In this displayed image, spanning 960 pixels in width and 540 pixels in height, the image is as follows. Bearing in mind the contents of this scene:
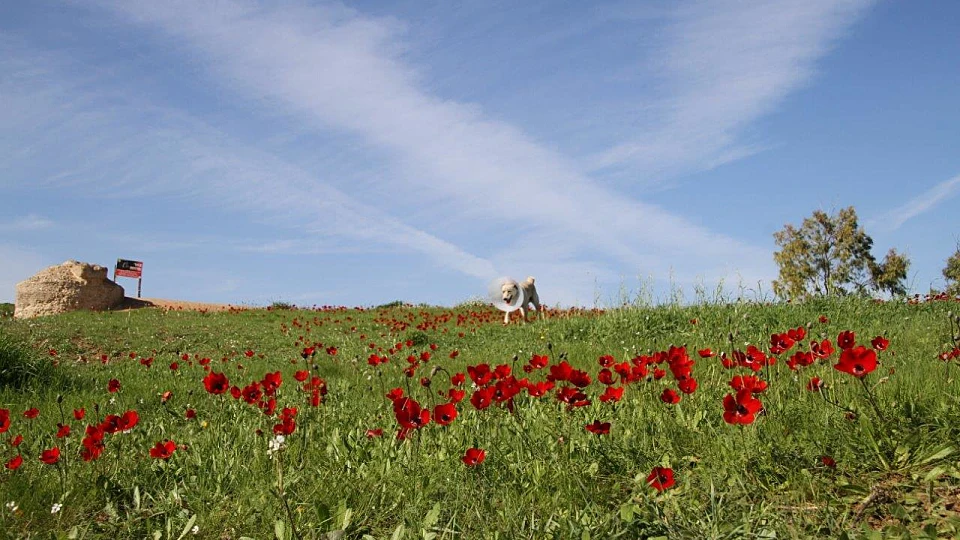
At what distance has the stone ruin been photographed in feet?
86.7

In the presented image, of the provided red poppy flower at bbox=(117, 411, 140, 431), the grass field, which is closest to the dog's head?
the grass field

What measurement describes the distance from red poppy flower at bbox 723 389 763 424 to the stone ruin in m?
28.7

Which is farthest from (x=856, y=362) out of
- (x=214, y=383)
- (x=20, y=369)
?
(x=20, y=369)

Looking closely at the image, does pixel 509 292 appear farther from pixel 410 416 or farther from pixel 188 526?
pixel 188 526

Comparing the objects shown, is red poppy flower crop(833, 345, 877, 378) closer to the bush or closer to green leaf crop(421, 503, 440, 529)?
green leaf crop(421, 503, 440, 529)

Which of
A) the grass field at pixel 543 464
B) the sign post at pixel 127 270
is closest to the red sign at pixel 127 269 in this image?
the sign post at pixel 127 270

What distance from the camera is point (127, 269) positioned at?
3431 centimetres

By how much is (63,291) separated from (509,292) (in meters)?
18.9

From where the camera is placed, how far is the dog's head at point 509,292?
19.5 metres

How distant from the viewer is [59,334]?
16.5 m

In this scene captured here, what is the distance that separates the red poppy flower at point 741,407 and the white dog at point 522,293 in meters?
15.6

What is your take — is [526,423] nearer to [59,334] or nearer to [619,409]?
[619,409]

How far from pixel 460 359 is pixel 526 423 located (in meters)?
5.76

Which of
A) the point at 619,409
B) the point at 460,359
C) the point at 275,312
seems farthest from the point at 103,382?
the point at 275,312
